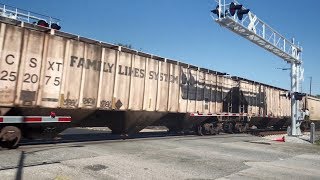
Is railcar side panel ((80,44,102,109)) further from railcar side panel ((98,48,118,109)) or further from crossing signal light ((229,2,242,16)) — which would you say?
crossing signal light ((229,2,242,16))

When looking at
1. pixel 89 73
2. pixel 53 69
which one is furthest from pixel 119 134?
pixel 53 69

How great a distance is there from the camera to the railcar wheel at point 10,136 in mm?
10508

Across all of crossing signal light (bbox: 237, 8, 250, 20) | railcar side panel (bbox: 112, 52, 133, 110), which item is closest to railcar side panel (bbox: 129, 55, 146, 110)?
railcar side panel (bbox: 112, 52, 133, 110)

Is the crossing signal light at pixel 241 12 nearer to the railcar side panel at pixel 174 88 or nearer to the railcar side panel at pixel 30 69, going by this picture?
the railcar side panel at pixel 174 88

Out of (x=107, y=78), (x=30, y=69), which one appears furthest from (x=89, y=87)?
(x=30, y=69)

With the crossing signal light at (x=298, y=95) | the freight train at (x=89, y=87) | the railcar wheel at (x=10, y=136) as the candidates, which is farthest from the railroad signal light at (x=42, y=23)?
the crossing signal light at (x=298, y=95)

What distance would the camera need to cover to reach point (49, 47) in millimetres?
11945

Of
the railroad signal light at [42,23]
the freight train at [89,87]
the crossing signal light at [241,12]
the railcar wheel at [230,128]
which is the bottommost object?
the railcar wheel at [230,128]

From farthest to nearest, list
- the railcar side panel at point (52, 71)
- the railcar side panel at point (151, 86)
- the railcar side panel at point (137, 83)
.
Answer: the railcar side panel at point (151, 86)
the railcar side panel at point (137, 83)
the railcar side panel at point (52, 71)

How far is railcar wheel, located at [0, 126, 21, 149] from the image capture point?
34.5ft

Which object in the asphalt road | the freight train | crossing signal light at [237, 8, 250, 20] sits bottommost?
the asphalt road

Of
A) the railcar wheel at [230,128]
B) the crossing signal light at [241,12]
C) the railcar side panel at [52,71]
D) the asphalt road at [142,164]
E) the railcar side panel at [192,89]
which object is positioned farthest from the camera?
the railcar wheel at [230,128]

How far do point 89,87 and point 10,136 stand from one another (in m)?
3.73

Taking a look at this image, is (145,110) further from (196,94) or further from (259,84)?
(259,84)
